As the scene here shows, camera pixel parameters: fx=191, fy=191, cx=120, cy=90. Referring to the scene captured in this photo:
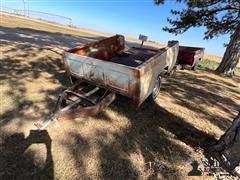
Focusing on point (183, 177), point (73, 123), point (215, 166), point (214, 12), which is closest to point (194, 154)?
point (215, 166)

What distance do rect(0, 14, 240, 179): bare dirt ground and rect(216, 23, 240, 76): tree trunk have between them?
351 centimetres

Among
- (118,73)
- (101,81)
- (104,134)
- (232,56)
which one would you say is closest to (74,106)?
(101,81)

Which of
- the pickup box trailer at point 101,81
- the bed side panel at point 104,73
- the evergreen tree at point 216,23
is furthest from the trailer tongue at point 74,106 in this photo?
the evergreen tree at point 216,23

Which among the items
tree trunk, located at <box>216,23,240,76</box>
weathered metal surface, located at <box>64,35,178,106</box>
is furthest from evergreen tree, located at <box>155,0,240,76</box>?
weathered metal surface, located at <box>64,35,178,106</box>

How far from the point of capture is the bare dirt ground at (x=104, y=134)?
3.07 m

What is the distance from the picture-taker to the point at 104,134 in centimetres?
383

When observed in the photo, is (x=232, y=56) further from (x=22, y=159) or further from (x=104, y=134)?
(x=22, y=159)

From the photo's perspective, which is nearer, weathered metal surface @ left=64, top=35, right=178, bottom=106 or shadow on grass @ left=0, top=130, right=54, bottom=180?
shadow on grass @ left=0, top=130, right=54, bottom=180

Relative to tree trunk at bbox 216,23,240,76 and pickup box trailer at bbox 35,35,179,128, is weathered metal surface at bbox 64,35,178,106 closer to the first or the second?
pickup box trailer at bbox 35,35,179,128

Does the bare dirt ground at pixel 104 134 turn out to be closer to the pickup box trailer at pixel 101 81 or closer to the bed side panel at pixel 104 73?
the pickup box trailer at pixel 101 81

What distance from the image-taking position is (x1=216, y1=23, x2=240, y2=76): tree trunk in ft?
28.5

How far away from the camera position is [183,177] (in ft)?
10.3

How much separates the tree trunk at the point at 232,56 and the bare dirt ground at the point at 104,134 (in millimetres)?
3508

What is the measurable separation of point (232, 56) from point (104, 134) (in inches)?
311
